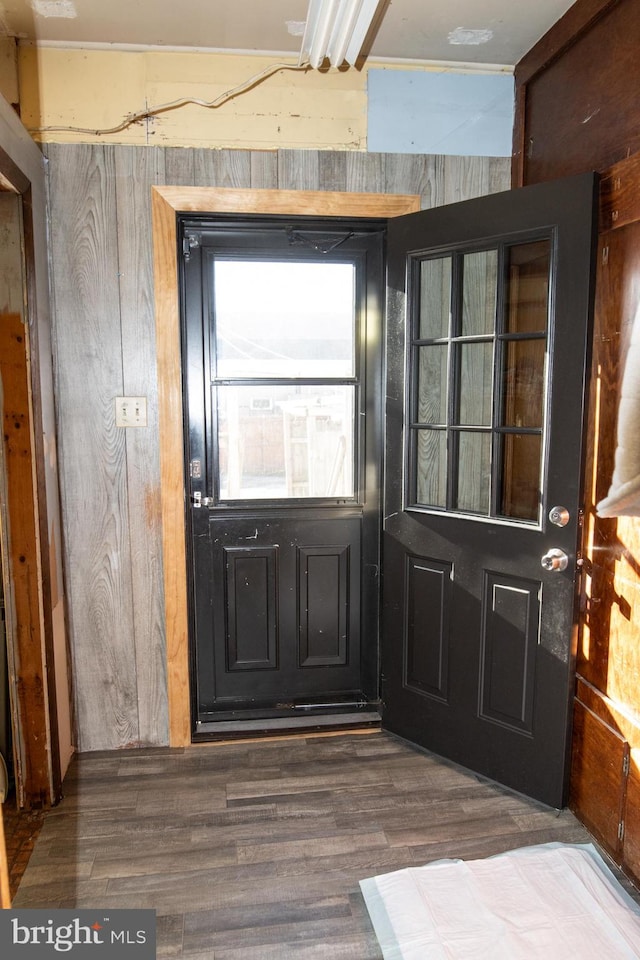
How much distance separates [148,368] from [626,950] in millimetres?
2350

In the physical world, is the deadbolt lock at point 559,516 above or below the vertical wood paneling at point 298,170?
below

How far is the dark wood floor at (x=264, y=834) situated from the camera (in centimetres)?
181

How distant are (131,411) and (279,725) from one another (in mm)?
1461

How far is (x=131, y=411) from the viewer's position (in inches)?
99.5

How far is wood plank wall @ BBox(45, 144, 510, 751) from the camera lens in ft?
7.99

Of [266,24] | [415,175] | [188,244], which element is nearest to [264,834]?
[188,244]

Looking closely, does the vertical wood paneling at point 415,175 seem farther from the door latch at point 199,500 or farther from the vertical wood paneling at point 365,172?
the door latch at point 199,500

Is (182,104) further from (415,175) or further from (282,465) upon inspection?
(282,465)

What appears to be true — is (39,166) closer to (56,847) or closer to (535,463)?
(535,463)

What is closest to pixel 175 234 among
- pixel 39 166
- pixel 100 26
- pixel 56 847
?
pixel 39 166

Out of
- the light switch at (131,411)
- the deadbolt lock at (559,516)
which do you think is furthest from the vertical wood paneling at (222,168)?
the deadbolt lock at (559,516)

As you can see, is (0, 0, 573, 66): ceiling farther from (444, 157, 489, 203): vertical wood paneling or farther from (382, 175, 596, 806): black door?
(382, 175, 596, 806): black door

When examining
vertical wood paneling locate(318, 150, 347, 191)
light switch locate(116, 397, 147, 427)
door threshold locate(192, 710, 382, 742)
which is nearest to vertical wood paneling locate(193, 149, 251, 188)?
vertical wood paneling locate(318, 150, 347, 191)

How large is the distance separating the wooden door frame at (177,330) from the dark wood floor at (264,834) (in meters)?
0.34
